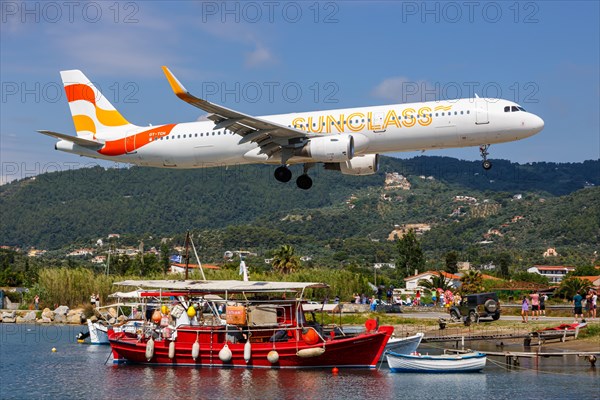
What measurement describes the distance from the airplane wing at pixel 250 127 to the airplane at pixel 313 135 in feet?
0.17

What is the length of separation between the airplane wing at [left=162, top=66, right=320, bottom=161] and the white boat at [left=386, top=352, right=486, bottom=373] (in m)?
13.1

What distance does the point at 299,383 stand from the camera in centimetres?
4500

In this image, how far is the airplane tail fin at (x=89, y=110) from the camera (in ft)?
188

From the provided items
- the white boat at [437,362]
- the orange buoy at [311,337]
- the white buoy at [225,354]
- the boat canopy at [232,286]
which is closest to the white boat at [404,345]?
the white boat at [437,362]

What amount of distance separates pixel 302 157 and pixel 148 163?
10903 mm

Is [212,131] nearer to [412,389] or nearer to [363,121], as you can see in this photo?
[363,121]

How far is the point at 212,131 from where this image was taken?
51.2 m

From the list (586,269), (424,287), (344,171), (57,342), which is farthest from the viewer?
(586,269)

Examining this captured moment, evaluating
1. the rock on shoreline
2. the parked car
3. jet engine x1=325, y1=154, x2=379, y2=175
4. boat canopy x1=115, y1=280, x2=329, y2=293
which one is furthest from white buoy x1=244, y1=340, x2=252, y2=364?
the rock on shoreline

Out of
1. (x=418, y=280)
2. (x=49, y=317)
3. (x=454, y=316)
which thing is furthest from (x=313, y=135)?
(x=418, y=280)

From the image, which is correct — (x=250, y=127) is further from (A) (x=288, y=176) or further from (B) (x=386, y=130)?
(B) (x=386, y=130)

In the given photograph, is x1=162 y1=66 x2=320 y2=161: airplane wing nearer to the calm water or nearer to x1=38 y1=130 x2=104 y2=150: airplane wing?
x1=38 y1=130 x2=104 y2=150: airplane wing

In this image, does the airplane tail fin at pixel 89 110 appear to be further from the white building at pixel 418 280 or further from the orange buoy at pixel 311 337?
the white building at pixel 418 280

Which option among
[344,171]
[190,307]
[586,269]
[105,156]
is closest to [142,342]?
[190,307]
